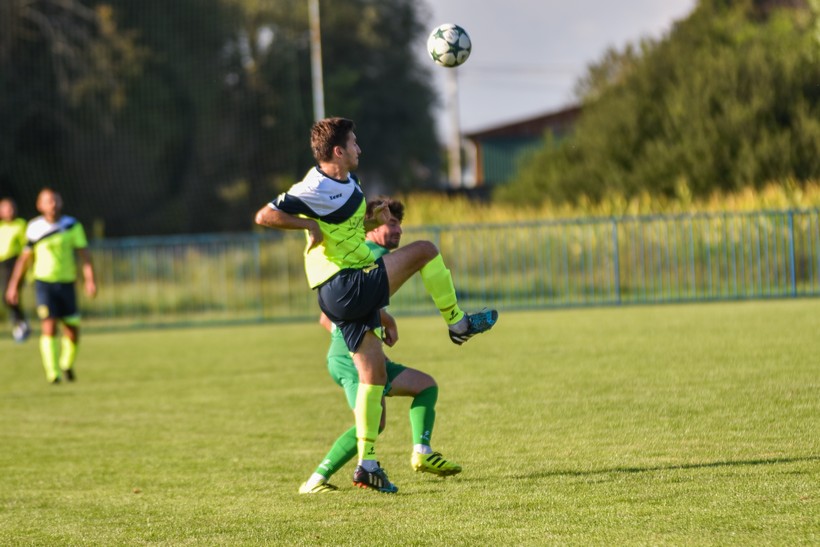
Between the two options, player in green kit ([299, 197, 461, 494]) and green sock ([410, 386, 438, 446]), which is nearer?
player in green kit ([299, 197, 461, 494])

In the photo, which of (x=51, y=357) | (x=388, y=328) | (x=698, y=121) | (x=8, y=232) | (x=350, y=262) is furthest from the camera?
(x=698, y=121)

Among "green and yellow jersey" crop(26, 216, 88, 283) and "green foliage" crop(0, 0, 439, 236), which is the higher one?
"green foliage" crop(0, 0, 439, 236)

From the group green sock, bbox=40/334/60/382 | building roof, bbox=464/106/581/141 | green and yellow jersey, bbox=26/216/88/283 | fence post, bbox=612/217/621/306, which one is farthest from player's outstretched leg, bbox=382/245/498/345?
building roof, bbox=464/106/581/141

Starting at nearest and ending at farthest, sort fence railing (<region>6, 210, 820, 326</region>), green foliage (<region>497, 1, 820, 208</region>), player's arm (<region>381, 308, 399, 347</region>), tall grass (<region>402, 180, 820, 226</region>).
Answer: player's arm (<region>381, 308, 399, 347</region>) < fence railing (<region>6, 210, 820, 326</region>) < tall grass (<region>402, 180, 820, 226</region>) < green foliage (<region>497, 1, 820, 208</region>)

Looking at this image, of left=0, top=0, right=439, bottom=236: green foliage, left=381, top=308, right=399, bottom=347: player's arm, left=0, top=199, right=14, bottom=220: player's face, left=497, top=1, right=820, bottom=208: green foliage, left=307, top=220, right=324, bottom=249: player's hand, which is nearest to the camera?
left=307, top=220, right=324, bottom=249: player's hand

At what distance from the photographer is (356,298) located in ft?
21.8

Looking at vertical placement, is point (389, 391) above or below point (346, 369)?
below

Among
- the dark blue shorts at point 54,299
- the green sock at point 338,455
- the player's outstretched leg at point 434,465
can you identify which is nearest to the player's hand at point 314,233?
the green sock at point 338,455

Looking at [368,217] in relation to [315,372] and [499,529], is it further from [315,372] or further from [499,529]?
[315,372]

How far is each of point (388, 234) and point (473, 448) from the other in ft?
5.41

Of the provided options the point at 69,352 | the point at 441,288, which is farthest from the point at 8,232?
the point at 441,288

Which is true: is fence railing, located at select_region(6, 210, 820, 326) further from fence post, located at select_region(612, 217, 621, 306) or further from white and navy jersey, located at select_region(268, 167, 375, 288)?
white and navy jersey, located at select_region(268, 167, 375, 288)

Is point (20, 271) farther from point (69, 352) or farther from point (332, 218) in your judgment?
point (332, 218)

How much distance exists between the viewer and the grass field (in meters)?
5.77
